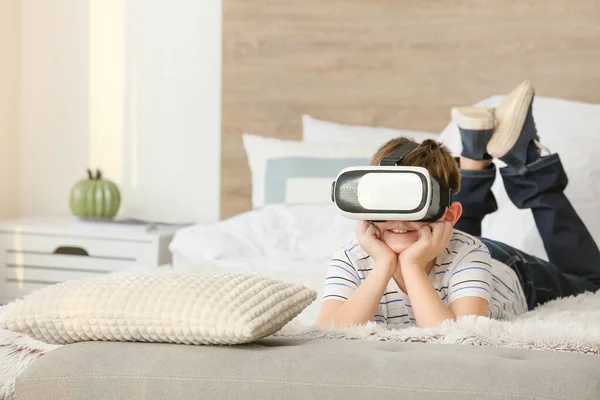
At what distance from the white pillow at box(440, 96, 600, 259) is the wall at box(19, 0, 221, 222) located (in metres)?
1.17

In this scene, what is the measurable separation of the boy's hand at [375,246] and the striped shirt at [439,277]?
90mm

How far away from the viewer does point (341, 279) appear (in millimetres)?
1601

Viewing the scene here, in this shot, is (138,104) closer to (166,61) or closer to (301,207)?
(166,61)

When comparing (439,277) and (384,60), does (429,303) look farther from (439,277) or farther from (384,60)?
(384,60)

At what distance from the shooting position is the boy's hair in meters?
1.56

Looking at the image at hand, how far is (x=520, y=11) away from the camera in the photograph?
3.16 m

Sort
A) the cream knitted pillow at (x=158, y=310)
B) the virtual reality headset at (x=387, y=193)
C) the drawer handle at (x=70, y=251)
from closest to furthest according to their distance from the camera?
the cream knitted pillow at (x=158, y=310), the virtual reality headset at (x=387, y=193), the drawer handle at (x=70, y=251)

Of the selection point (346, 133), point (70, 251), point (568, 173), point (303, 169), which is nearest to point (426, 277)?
point (568, 173)

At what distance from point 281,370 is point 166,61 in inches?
105

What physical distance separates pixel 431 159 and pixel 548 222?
666 millimetres

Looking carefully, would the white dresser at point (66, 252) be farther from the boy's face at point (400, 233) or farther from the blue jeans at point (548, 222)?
the boy's face at point (400, 233)

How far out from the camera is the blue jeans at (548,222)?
2.04 metres

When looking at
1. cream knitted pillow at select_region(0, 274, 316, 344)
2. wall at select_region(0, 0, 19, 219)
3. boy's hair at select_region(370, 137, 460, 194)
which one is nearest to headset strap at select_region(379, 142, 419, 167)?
boy's hair at select_region(370, 137, 460, 194)

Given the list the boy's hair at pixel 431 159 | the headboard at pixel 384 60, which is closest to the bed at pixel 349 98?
the headboard at pixel 384 60
